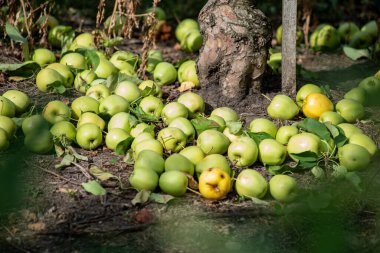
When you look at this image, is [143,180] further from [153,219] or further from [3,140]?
[3,140]

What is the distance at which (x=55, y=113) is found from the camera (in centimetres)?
452

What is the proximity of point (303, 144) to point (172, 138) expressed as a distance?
2.93 feet

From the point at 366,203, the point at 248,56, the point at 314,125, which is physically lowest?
the point at 366,203

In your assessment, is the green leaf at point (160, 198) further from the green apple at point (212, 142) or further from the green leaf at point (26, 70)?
the green leaf at point (26, 70)

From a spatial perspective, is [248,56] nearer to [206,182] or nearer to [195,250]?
[206,182]

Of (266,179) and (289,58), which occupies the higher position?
(289,58)

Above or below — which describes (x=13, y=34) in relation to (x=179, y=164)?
above

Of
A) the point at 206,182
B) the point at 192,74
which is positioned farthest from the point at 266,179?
the point at 192,74

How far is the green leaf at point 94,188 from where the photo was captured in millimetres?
3729

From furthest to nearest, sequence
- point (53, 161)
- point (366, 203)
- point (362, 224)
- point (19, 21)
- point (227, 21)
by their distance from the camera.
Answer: point (19, 21), point (227, 21), point (53, 161), point (366, 203), point (362, 224)

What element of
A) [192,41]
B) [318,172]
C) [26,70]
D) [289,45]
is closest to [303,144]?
[318,172]

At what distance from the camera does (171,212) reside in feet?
11.9

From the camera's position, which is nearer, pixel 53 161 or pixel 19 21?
pixel 53 161

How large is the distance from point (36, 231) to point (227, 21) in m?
2.43
